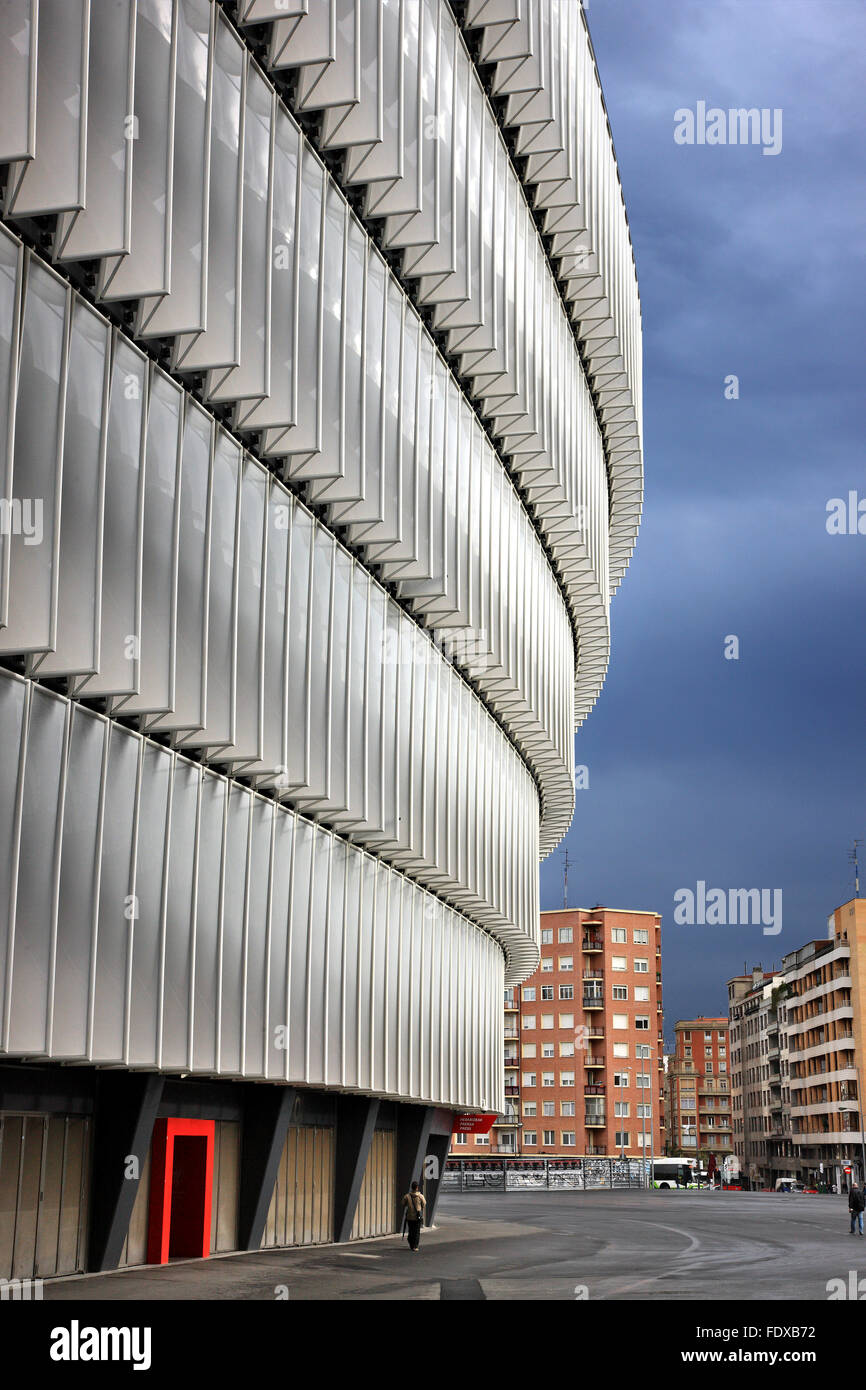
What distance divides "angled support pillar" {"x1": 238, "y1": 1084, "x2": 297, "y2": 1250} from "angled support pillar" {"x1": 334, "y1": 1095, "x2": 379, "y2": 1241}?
17.0 feet

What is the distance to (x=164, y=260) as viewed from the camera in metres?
18.3

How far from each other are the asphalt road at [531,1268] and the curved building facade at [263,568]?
1408 mm

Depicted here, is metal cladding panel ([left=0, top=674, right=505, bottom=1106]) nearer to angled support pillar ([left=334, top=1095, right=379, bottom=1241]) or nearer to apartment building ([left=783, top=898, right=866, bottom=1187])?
angled support pillar ([left=334, top=1095, right=379, bottom=1241])

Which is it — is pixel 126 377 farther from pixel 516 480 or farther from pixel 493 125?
pixel 516 480

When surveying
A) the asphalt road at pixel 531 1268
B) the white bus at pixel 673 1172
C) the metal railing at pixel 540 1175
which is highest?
the asphalt road at pixel 531 1268

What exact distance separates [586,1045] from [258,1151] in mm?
102911

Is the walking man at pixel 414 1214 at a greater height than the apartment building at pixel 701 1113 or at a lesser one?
greater

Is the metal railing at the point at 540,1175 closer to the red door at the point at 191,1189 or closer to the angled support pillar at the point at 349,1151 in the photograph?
the angled support pillar at the point at 349,1151

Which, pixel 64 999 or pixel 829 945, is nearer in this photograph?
pixel 64 999

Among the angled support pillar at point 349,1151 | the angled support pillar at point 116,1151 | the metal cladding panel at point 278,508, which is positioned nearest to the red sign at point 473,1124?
the metal cladding panel at point 278,508

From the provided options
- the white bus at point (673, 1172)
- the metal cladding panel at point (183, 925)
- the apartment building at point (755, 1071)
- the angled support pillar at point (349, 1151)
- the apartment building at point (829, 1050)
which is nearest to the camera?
the metal cladding panel at point (183, 925)

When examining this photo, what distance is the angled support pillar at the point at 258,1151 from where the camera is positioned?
27688 mm
